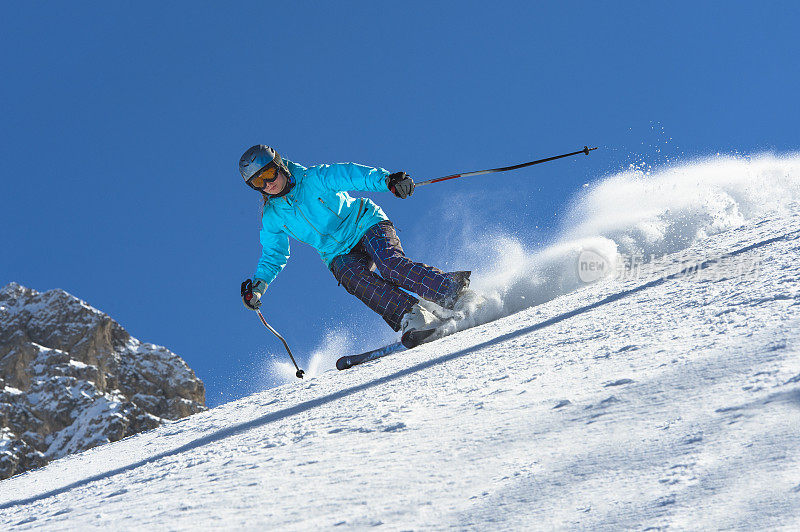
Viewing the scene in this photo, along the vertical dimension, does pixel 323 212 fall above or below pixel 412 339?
above

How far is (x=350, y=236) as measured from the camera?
574cm

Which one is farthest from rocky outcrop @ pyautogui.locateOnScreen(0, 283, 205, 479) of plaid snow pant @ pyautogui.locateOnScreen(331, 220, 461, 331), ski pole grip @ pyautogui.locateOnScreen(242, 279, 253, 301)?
plaid snow pant @ pyautogui.locateOnScreen(331, 220, 461, 331)

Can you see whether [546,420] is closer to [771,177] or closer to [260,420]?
[260,420]

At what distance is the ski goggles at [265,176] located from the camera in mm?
5391

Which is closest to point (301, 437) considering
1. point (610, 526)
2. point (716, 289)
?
point (610, 526)

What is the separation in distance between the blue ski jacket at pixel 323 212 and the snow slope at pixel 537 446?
6.57 feet

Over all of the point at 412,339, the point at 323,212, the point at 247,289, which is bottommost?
the point at 412,339

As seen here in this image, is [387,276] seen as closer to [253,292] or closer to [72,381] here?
[253,292]

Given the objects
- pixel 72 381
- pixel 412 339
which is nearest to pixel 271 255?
pixel 412 339

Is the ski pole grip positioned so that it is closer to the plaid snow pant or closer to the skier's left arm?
the plaid snow pant

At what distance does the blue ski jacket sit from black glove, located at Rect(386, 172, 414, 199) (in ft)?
1.64

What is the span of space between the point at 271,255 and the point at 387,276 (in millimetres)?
1292

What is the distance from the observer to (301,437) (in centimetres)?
274

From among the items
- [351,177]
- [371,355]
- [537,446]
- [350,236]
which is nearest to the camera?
[537,446]
